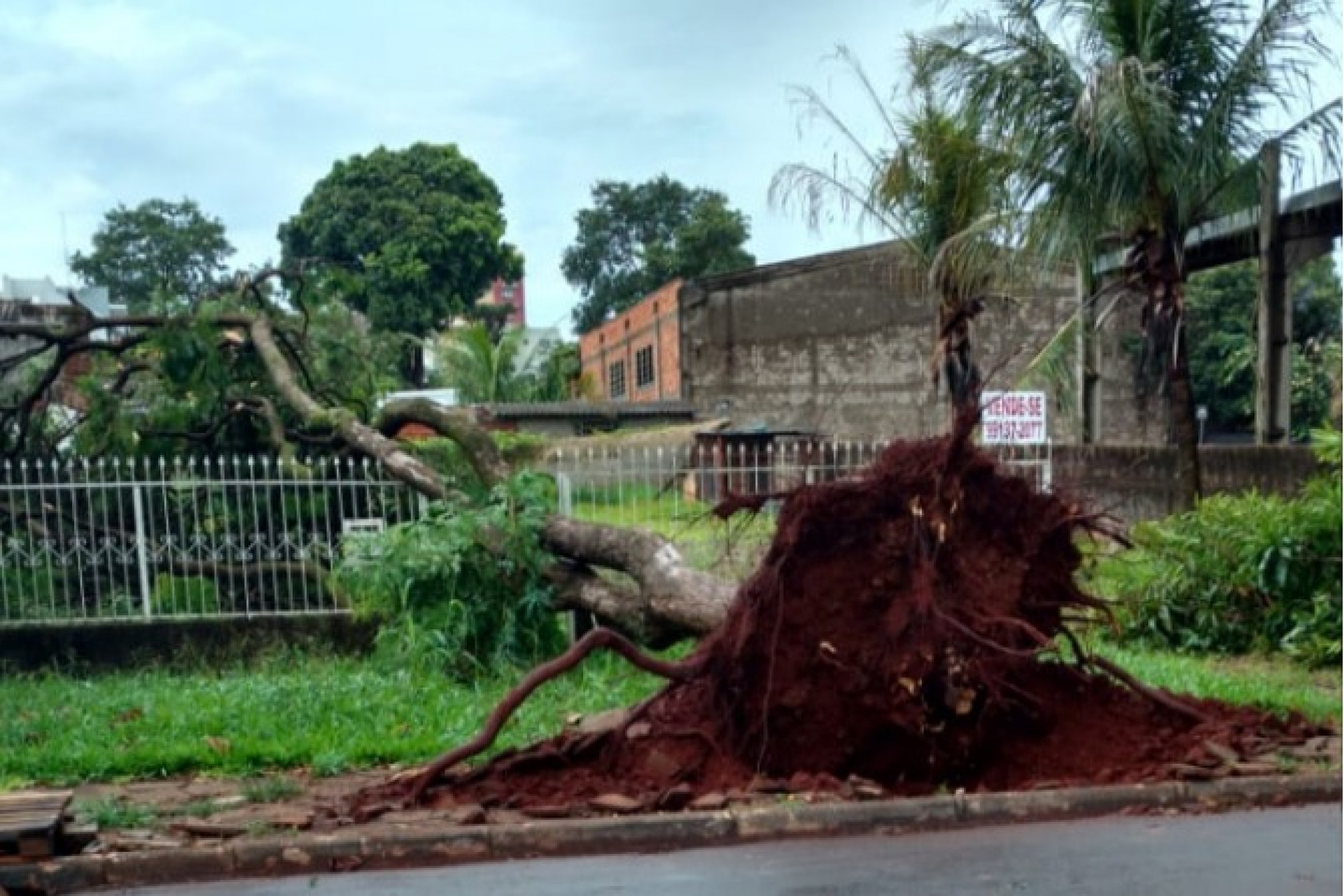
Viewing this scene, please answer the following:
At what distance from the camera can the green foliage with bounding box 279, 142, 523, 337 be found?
32219mm

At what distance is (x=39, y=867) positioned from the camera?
4.56m

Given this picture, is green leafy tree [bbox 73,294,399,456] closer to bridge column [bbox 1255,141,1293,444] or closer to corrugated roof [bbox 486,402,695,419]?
bridge column [bbox 1255,141,1293,444]

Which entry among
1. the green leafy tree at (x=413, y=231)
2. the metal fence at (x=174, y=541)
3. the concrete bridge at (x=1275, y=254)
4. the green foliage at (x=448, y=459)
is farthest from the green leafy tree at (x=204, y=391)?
the green leafy tree at (x=413, y=231)

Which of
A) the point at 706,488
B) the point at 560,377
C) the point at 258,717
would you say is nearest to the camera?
the point at 258,717

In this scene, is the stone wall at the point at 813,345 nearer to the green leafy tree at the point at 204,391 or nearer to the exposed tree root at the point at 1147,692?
the green leafy tree at the point at 204,391

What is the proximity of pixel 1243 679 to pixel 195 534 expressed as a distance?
25.7 feet

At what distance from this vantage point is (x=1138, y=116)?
31.8 ft

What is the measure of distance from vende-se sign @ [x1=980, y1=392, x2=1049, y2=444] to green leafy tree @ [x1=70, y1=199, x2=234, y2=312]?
1627 inches

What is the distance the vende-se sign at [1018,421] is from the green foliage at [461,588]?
6256 mm

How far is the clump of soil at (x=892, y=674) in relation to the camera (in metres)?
5.44

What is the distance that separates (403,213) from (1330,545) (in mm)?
28452

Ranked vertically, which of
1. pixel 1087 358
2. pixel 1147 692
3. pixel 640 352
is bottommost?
pixel 1147 692

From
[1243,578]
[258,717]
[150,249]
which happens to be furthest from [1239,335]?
[150,249]

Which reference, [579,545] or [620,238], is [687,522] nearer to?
[579,545]
